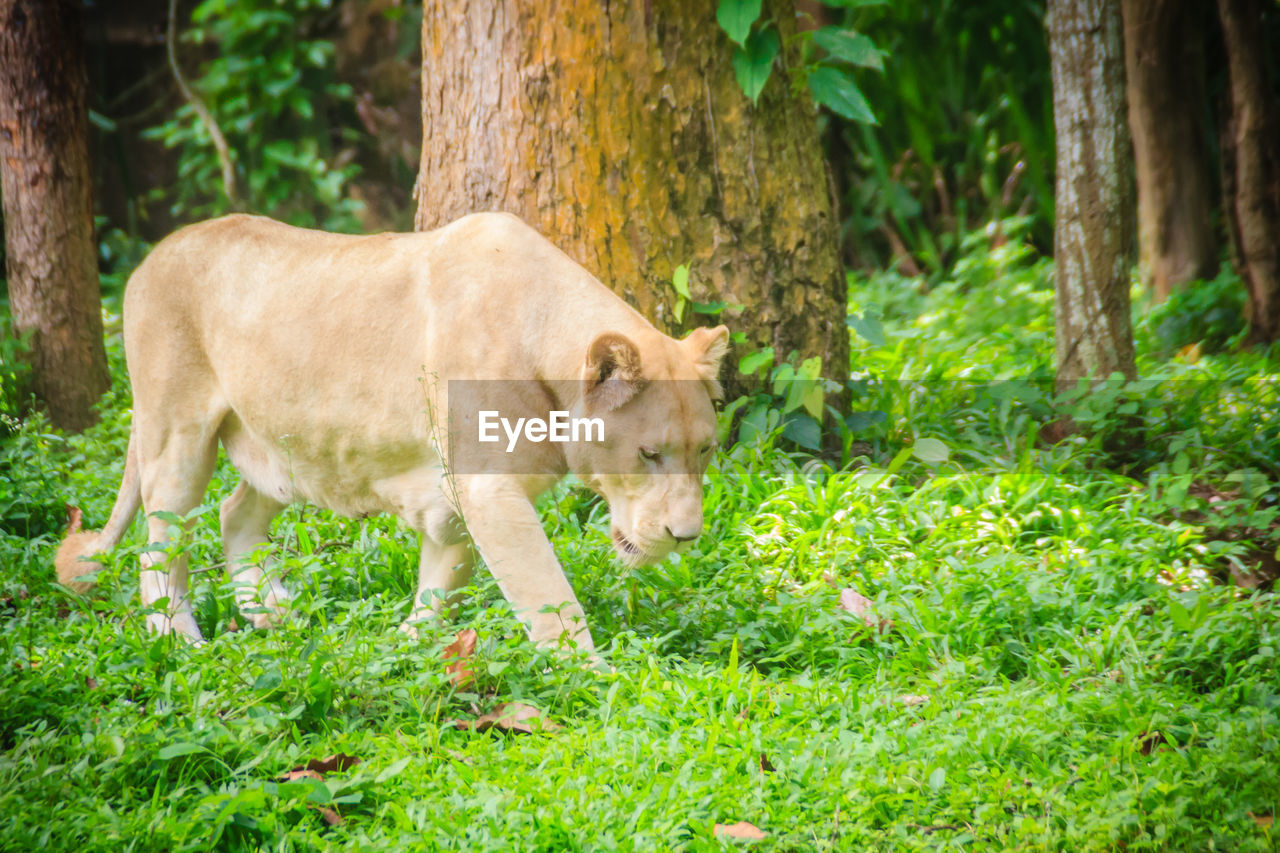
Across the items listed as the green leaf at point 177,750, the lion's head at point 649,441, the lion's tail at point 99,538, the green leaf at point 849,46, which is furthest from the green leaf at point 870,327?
the green leaf at point 177,750

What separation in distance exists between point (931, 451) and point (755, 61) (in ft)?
6.37

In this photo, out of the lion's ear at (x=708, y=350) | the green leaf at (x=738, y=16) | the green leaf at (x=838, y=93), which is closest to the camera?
the lion's ear at (x=708, y=350)

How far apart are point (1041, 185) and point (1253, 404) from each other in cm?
433

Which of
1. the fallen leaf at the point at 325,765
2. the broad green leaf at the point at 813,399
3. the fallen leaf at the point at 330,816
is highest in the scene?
the broad green leaf at the point at 813,399

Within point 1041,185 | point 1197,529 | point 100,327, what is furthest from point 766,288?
point 1041,185

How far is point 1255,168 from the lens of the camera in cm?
660

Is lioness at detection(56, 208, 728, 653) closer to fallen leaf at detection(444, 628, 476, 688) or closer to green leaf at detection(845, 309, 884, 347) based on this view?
fallen leaf at detection(444, 628, 476, 688)

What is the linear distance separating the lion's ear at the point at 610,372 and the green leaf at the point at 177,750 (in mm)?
1581

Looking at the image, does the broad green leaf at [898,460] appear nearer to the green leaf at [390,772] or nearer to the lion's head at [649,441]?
the lion's head at [649,441]

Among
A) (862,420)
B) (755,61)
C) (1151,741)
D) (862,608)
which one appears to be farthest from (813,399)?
(1151,741)

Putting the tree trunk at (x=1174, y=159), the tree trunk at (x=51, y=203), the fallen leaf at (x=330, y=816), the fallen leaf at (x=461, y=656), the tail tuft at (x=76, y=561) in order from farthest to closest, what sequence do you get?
the tree trunk at (x=1174, y=159) → the tree trunk at (x=51, y=203) → the tail tuft at (x=76, y=561) → the fallen leaf at (x=461, y=656) → the fallen leaf at (x=330, y=816)

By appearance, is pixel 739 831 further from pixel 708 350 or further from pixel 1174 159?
pixel 1174 159

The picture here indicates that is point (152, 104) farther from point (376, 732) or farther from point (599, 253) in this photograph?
point (376, 732)

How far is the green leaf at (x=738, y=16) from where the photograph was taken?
15.2ft
